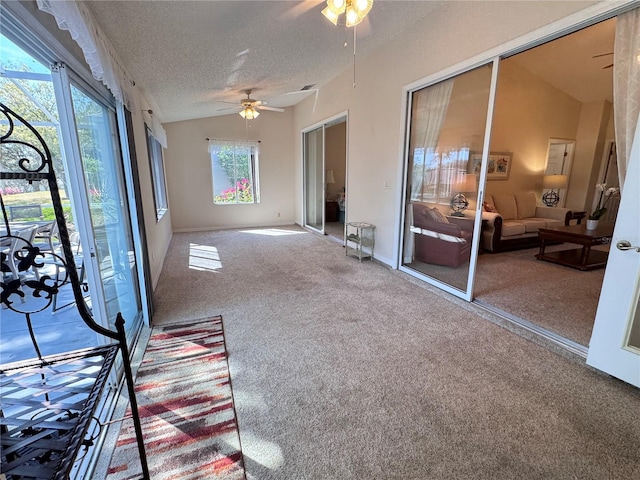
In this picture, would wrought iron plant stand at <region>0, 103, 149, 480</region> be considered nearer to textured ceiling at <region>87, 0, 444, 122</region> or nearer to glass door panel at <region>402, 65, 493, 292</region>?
textured ceiling at <region>87, 0, 444, 122</region>

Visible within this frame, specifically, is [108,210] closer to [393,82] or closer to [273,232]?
[393,82]

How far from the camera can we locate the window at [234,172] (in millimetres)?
6773

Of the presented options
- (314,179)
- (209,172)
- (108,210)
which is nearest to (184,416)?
(108,210)

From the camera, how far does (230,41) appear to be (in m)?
2.70

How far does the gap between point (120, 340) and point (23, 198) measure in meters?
0.89

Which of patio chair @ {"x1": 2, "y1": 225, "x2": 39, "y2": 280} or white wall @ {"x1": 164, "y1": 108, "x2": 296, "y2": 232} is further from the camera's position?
white wall @ {"x1": 164, "y1": 108, "x2": 296, "y2": 232}

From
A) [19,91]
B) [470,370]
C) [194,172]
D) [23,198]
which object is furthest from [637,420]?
[194,172]

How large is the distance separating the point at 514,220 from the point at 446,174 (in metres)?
2.96

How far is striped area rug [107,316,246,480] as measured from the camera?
52.7 inches

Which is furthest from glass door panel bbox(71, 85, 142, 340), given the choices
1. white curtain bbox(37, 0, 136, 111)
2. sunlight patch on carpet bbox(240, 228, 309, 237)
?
sunlight patch on carpet bbox(240, 228, 309, 237)

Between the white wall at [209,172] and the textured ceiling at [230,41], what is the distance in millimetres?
1822

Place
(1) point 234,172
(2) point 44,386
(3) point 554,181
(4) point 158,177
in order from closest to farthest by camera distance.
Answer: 1. (2) point 44,386
2. (4) point 158,177
3. (3) point 554,181
4. (1) point 234,172

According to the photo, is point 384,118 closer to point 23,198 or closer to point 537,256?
point 537,256

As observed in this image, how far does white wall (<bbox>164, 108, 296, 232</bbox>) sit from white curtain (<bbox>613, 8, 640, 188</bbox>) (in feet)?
20.1
